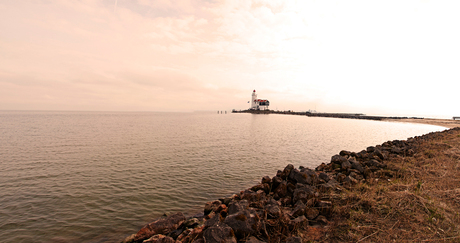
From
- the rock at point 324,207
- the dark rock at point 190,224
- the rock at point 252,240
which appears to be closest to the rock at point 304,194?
the rock at point 324,207

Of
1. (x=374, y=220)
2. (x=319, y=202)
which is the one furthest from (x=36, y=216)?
(x=374, y=220)

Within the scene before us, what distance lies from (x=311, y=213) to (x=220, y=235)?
12.4ft

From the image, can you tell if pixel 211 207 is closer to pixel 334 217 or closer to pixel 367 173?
pixel 334 217

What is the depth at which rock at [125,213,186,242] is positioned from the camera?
24.8 ft

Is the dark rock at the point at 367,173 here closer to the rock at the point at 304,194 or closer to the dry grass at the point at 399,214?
the dry grass at the point at 399,214

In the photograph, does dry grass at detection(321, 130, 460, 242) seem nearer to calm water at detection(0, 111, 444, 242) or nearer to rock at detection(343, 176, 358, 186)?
rock at detection(343, 176, 358, 186)

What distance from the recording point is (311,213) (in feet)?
24.1

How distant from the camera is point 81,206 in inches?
420

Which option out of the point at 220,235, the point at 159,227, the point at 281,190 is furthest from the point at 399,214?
the point at 159,227

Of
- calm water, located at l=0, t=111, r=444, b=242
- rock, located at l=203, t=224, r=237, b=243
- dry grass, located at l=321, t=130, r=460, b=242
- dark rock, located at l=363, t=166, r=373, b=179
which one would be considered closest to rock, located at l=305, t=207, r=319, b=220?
dry grass, located at l=321, t=130, r=460, b=242

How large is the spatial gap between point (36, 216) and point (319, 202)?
536 inches

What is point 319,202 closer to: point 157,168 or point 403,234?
point 403,234

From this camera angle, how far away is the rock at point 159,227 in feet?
24.8

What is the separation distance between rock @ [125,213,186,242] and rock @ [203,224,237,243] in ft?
9.79
